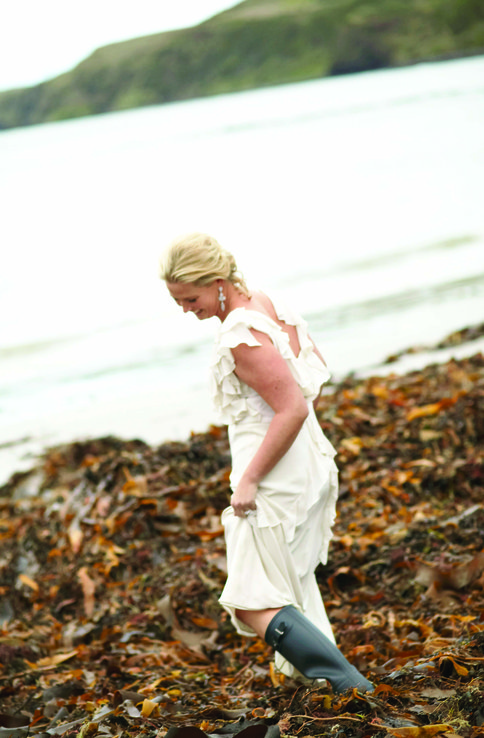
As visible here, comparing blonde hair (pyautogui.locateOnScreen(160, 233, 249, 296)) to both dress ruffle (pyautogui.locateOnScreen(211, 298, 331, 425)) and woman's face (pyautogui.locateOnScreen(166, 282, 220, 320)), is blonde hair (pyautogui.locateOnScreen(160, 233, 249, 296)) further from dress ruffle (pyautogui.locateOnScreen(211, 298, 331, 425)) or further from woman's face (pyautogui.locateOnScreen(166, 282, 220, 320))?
dress ruffle (pyautogui.locateOnScreen(211, 298, 331, 425))

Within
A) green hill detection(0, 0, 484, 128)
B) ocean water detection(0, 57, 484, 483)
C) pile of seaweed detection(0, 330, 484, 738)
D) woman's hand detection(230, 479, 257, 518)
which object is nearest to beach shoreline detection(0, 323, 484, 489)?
ocean water detection(0, 57, 484, 483)

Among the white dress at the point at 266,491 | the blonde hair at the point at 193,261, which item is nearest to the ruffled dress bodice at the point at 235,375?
the white dress at the point at 266,491

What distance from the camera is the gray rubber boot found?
295cm

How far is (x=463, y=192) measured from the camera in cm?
2616

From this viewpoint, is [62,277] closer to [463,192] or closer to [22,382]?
[22,382]

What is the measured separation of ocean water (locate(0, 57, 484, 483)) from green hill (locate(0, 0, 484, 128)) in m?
65.1

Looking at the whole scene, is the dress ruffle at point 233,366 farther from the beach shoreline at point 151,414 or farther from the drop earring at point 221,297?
the beach shoreline at point 151,414

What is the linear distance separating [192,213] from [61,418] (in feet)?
78.1

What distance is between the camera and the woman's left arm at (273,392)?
291 centimetres

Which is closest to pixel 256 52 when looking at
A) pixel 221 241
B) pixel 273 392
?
pixel 221 241

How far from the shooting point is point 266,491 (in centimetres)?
305

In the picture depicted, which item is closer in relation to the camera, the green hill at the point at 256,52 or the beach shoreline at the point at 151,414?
the beach shoreline at the point at 151,414

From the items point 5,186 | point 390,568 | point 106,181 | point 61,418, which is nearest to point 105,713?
point 390,568

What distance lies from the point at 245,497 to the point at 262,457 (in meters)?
0.17
